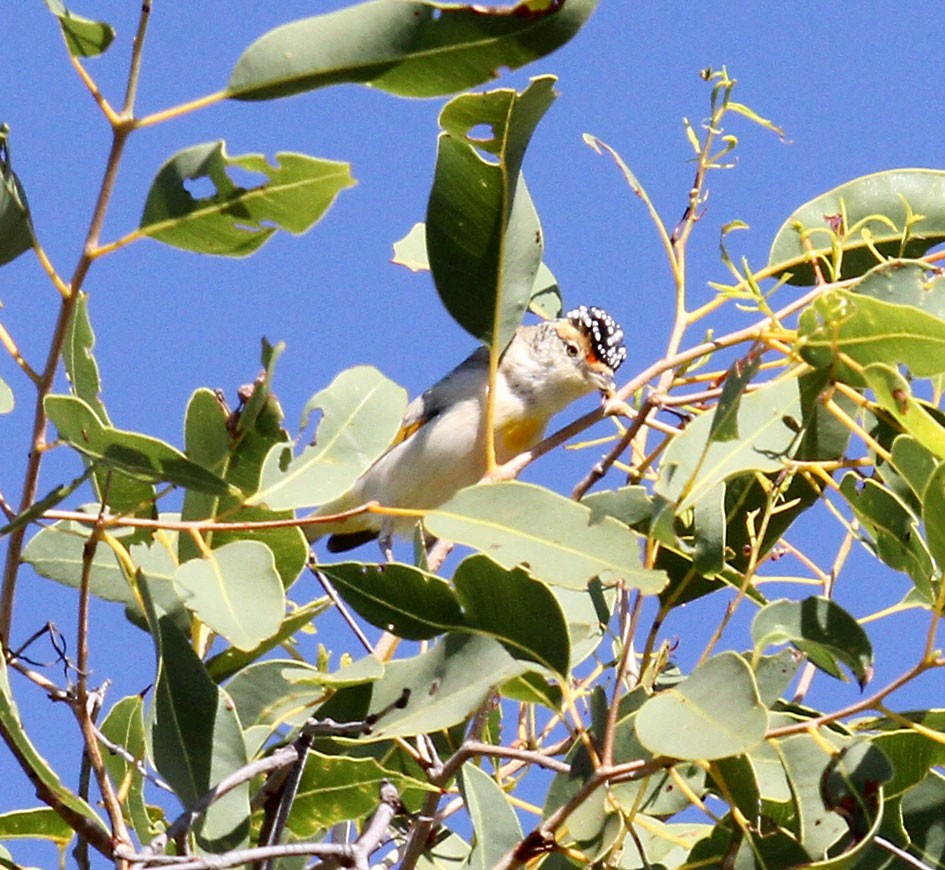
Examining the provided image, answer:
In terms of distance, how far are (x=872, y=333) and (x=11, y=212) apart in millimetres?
1101

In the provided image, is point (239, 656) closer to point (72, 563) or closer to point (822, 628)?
point (72, 563)

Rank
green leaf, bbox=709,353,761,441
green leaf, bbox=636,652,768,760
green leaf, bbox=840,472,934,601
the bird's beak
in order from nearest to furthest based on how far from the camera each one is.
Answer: green leaf, bbox=636,652,768,760 → green leaf, bbox=709,353,761,441 → green leaf, bbox=840,472,934,601 → the bird's beak

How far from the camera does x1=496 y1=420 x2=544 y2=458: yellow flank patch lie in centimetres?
505

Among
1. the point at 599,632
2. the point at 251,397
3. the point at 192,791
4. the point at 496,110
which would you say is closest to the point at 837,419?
the point at 599,632

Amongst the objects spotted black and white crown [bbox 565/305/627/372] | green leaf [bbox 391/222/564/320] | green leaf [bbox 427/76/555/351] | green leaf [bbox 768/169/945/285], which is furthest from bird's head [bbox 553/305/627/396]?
green leaf [bbox 427/76/555/351]

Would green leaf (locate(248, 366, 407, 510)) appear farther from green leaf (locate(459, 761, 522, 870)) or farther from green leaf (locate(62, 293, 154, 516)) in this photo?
green leaf (locate(459, 761, 522, 870))

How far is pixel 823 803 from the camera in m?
1.85

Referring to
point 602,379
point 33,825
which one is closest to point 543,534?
point 33,825

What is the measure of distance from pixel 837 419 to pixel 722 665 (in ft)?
1.95

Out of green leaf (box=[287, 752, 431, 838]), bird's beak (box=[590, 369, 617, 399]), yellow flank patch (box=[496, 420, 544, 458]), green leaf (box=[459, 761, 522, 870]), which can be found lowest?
yellow flank patch (box=[496, 420, 544, 458])

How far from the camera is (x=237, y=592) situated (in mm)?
1874

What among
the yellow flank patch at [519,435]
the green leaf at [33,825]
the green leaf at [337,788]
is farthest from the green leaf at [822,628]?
the yellow flank patch at [519,435]

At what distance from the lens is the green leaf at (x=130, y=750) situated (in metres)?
2.14

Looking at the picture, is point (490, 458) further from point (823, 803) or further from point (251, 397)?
point (823, 803)
